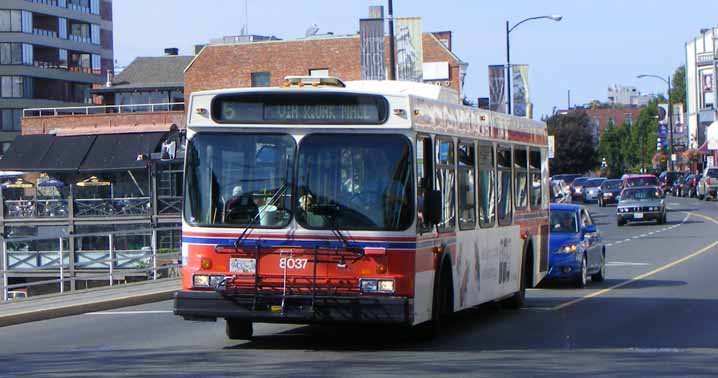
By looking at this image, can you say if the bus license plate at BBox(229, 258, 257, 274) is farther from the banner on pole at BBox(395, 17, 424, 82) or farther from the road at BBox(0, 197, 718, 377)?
the banner on pole at BBox(395, 17, 424, 82)

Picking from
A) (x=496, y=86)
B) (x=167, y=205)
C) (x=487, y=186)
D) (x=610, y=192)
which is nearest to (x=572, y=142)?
(x=610, y=192)

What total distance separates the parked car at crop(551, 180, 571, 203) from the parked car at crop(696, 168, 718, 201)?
17.0 m

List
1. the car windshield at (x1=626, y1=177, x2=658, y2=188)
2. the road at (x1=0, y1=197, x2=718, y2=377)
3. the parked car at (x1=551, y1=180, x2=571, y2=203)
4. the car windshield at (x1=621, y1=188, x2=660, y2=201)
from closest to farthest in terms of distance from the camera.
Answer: the road at (x1=0, y1=197, x2=718, y2=377), the car windshield at (x1=621, y1=188, x2=660, y2=201), the parked car at (x1=551, y1=180, x2=571, y2=203), the car windshield at (x1=626, y1=177, x2=658, y2=188)

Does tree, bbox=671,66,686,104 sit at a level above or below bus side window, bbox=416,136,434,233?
above

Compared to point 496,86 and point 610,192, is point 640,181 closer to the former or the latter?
point 610,192

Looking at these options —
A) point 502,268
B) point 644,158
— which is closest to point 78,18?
point 644,158

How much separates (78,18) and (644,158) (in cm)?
6590

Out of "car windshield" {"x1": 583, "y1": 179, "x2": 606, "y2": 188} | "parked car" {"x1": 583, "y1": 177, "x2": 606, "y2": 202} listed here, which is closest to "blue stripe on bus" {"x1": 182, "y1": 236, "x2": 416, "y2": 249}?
"parked car" {"x1": 583, "y1": 177, "x2": 606, "y2": 202}

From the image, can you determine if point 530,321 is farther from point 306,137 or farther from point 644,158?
point 644,158

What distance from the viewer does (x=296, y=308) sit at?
1269 centimetres

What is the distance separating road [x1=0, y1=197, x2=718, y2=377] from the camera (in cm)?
1189

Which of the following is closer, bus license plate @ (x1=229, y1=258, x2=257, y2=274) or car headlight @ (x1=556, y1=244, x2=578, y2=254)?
bus license plate @ (x1=229, y1=258, x2=257, y2=274)

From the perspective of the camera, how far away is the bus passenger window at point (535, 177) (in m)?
18.9

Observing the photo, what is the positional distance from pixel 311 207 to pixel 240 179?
81cm
